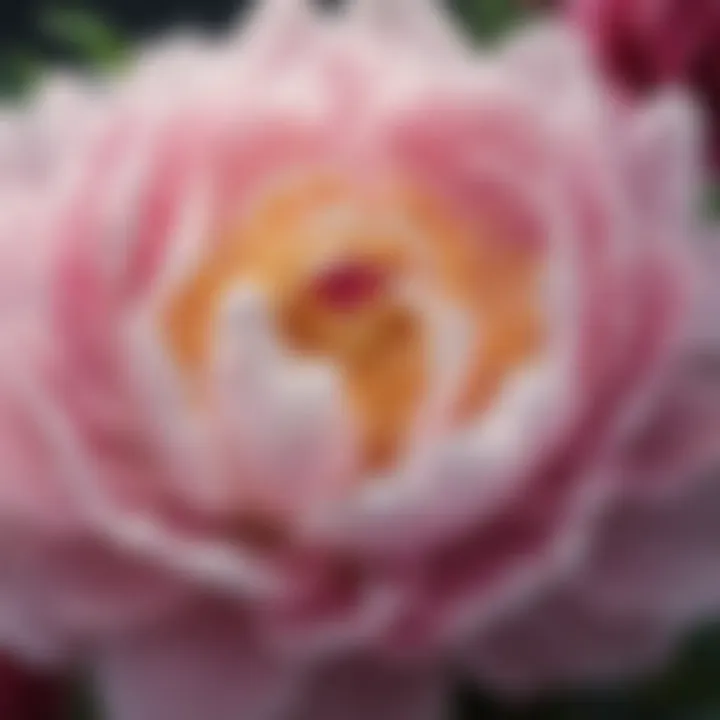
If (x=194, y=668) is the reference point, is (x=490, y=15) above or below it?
above

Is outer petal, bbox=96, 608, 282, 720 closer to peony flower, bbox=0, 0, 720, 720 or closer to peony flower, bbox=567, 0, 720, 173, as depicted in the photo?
peony flower, bbox=0, 0, 720, 720

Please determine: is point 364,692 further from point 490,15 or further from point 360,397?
point 490,15

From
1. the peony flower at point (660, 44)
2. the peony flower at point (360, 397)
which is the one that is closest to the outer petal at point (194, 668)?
the peony flower at point (360, 397)

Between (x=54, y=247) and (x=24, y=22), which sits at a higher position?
(x=24, y=22)

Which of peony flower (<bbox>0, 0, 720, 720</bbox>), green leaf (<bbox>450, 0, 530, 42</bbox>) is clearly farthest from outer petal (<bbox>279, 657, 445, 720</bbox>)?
green leaf (<bbox>450, 0, 530, 42</bbox>)

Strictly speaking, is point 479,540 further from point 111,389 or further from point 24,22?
point 24,22

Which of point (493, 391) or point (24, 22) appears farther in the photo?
point (24, 22)

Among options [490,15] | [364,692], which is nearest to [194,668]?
[364,692]

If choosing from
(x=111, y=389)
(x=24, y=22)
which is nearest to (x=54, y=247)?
(x=111, y=389)

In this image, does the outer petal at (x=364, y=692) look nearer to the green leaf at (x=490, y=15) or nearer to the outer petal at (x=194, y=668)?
the outer petal at (x=194, y=668)
